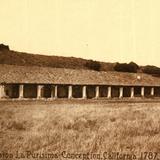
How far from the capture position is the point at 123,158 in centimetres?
1019

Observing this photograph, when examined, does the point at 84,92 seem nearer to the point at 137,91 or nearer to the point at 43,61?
the point at 137,91

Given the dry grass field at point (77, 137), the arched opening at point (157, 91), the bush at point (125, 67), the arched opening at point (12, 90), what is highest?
the bush at point (125, 67)

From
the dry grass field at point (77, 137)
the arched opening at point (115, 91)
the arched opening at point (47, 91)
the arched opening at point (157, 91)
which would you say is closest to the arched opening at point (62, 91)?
the arched opening at point (47, 91)

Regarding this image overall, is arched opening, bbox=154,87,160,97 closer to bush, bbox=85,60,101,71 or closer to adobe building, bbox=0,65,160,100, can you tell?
adobe building, bbox=0,65,160,100

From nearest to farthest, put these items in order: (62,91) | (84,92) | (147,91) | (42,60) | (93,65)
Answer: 1. (62,91)
2. (84,92)
3. (147,91)
4. (93,65)
5. (42,60)

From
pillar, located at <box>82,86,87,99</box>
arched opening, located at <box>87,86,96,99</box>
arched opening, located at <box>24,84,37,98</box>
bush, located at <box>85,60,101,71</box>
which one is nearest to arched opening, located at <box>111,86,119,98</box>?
arched opening, located at <box>87,86,96,99</box>

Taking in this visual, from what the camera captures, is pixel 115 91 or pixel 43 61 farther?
pixel 43 61

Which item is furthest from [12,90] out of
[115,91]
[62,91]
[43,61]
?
[43,61]

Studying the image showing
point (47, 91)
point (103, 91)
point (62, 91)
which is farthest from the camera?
point (103, 91)

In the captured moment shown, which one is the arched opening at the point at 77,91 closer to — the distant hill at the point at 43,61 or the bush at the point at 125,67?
the distant hill at the point at 43,61

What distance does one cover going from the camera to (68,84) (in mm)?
50594

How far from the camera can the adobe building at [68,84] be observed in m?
46.3

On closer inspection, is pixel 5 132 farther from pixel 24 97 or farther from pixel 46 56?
pixel 46 56

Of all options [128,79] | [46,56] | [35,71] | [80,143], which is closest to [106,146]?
[80,143]
